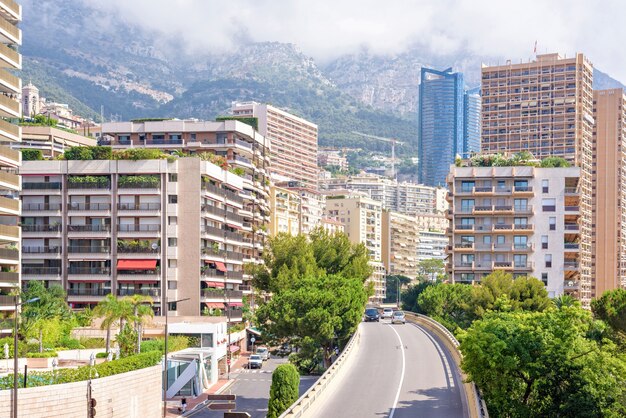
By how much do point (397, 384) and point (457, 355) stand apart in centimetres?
1201

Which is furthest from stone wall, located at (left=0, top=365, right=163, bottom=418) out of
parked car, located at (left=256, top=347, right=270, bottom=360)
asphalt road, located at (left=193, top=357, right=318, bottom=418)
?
parked car, located at (left=256, top=347, right=270, bottom=360)

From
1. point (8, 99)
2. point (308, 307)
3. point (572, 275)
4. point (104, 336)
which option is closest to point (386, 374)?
point (308, 307)

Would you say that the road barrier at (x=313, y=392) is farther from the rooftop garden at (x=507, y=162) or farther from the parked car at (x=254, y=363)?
the rooftop garden at (x=507, y=162)

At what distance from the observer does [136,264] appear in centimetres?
9362

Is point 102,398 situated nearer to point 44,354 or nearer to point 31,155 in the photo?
point 44,354

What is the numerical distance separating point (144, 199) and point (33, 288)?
1497cm

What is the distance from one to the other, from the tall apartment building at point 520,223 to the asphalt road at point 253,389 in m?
32.3

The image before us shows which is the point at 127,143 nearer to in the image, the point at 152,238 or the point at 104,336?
the point at 152,238

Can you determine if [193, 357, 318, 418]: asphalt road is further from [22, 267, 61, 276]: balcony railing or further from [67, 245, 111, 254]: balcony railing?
[22, 267, 61, 276]: balcony railing

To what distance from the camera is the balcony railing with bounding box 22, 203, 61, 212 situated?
95.0 m

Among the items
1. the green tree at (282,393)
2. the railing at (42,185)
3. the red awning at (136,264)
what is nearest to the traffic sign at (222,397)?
the green tree at (282,393)

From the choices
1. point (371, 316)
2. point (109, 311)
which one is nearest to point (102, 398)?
point (109, 311)

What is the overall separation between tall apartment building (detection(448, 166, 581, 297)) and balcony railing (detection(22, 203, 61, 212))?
1941 inches

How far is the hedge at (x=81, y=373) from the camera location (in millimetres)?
48625
